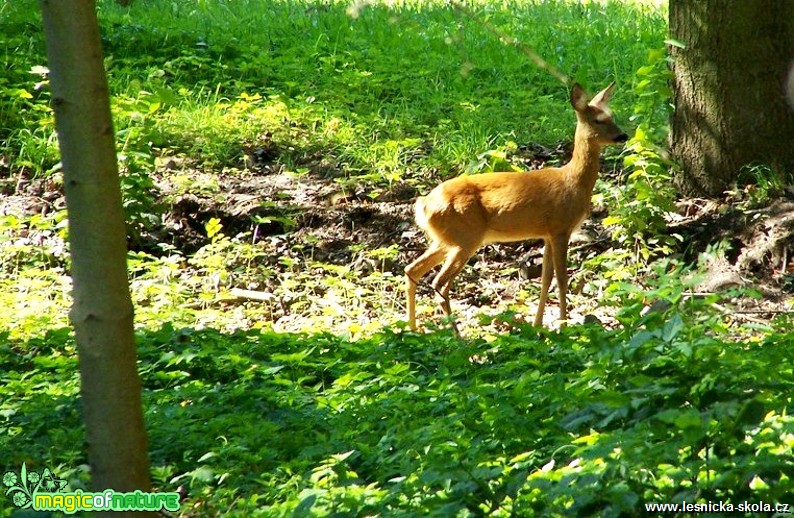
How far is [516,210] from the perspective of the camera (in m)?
7.79

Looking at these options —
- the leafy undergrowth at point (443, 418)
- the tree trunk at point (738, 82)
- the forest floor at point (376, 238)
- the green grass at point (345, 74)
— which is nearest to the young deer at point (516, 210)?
the forest floor at point (376, 238)

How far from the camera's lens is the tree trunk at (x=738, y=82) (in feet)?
27.4

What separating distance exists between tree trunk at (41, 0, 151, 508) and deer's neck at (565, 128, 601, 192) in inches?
211

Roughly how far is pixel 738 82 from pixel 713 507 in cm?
587

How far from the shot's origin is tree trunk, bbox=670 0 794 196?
8.36 m

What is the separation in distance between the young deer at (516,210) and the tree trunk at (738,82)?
0.96 metres

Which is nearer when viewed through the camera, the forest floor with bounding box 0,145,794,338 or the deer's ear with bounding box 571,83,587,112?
the forest floor with bounding box 0,145,794,338

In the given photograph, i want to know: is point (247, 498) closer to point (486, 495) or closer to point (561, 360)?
point (486, 495)

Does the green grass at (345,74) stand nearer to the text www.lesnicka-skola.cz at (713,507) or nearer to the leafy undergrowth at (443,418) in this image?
the leafy undergrowth at (443,418)

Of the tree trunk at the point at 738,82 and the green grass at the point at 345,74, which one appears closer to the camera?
the tree trunk at the point at 738,82

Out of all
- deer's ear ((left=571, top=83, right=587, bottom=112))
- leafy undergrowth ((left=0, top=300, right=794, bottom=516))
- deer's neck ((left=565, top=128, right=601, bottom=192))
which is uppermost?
deer's ear ((left=571, top=83, right=587, bottom=112))

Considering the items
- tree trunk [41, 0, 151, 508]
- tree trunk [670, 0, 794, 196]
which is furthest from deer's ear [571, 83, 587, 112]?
tree trunk [41, 0, 151, 508]

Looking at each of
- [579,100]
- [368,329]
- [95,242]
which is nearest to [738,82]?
[579,100]

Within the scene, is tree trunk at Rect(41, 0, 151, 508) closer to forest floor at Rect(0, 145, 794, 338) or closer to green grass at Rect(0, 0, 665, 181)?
forest floor at Rect(0, 145, 794, 338)
